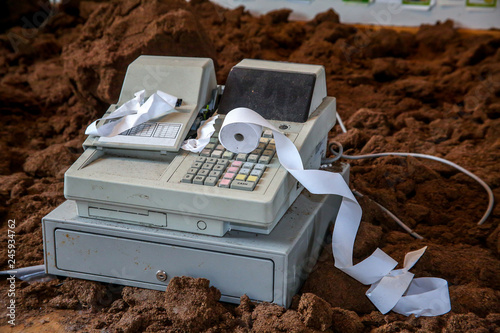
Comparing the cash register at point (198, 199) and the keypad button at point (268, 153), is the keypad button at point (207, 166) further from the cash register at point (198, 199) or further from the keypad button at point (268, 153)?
the keypad button at point (268, 153)

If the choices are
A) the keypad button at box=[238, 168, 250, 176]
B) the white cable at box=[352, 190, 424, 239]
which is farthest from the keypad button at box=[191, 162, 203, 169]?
the white cable at box=[352, 190, 424, 239]

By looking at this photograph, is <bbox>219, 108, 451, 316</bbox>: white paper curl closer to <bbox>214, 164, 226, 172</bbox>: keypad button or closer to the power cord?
<bbox>214, 164, 226, 172</bbox>: keypad button

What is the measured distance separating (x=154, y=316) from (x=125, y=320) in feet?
0.24

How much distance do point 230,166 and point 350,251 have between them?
0.41 m

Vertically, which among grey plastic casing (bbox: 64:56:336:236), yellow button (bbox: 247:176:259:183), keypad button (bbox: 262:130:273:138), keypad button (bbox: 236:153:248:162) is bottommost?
grey plastic casing (bbox: 64:56:336:236)

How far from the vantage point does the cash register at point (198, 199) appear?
148 cm

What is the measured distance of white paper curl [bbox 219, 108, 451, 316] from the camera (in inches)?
59.8

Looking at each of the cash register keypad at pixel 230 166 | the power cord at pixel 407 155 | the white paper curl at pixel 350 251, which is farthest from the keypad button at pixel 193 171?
the power cord at pixel 407 155

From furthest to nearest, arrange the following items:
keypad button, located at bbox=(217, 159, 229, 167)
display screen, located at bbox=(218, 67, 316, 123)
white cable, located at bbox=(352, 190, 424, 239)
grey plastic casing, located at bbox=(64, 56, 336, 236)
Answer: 1. white cable, located at bbox=(352, 190, 424, 239)
2. display screen, located at bbox=(218, 67, 316, 123)
3. keypad button, located at bbox=(217, 159, 229, 167)
4. grey plastic casing, located at bbox=(64, 56, 336, 236)

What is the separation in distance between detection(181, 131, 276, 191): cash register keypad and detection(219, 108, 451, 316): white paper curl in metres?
0.03

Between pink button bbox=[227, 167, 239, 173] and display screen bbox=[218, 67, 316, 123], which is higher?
display screen bbox=[218, 67, 316, 123]

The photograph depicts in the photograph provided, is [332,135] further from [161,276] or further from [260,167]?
[161,276]

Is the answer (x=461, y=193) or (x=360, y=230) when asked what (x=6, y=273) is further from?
(x=461, y=193)

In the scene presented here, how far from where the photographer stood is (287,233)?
1.53 m
